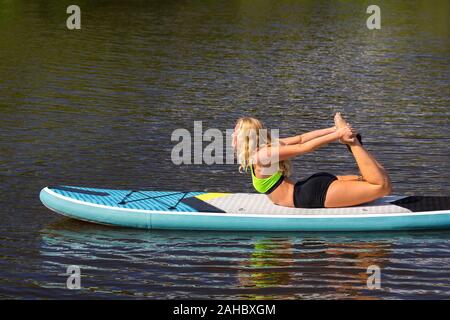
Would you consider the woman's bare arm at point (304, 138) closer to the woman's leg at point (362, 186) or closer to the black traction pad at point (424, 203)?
the woman's leg at point (362, 186)

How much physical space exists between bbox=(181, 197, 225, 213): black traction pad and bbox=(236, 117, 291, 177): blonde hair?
752 millimetres

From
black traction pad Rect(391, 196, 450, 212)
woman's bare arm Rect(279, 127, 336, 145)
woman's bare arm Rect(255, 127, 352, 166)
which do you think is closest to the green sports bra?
woman's bare arm Rect(255, 127, 352, 166)

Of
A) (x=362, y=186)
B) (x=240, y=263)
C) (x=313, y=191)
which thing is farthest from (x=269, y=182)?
(x=240, y=263)

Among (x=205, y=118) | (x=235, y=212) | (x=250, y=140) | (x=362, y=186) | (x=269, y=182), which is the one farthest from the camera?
(x=205, y=118)

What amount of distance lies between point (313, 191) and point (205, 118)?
8270 mm

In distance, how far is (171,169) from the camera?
53.0ft

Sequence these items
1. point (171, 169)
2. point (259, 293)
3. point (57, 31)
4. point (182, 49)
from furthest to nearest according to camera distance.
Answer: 1. point (57, 31)
2. point (182, 49)
3. point (171, 169)
4. point (259, 293)

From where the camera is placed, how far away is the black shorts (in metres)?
12.3

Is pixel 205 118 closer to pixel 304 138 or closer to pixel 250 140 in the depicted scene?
pixel 304 138

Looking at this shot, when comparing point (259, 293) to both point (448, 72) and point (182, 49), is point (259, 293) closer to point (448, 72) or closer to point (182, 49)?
point (448, 72)

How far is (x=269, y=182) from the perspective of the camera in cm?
1232

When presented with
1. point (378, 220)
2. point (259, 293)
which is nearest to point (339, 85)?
point (378, 220)

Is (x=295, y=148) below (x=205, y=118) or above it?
below

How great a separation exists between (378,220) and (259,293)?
2.55 m
